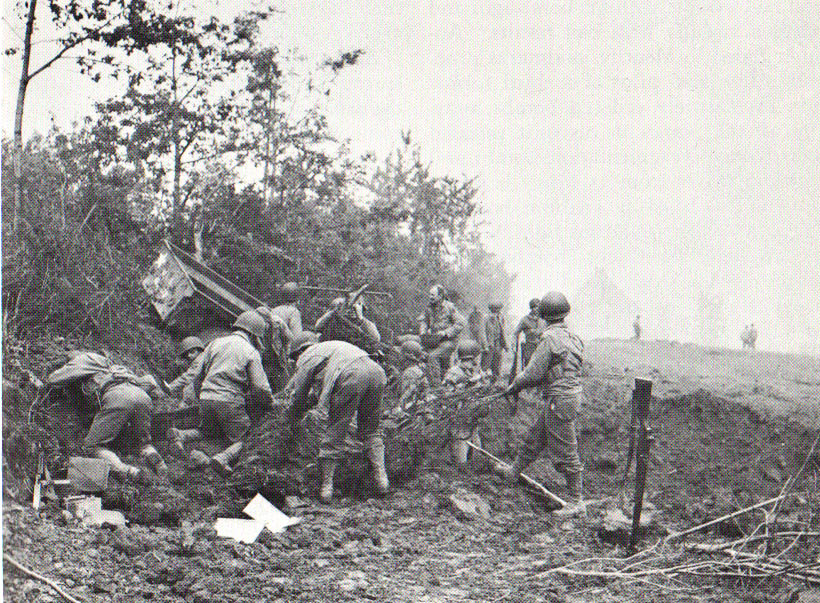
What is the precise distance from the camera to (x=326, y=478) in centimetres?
562

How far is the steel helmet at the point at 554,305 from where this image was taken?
5.97 meters

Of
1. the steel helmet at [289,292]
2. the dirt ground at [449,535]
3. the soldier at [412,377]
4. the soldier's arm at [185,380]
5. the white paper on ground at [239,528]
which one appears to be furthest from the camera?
the steel helmet at [289,292]

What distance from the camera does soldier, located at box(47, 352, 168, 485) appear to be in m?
5.29

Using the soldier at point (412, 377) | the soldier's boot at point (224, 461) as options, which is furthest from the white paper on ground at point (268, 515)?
the soldier at point (412, 377)

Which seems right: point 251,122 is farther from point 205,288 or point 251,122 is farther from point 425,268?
point 425,268

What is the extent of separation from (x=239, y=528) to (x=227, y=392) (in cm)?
132

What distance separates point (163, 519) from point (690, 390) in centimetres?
738

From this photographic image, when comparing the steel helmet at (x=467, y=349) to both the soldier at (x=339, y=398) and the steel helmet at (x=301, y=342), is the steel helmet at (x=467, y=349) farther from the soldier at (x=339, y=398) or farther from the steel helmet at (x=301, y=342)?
the soldier at (x=339, y=398)

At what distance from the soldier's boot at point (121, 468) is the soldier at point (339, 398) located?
49.9 inches

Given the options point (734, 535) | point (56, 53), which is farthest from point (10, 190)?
point (734, 535)

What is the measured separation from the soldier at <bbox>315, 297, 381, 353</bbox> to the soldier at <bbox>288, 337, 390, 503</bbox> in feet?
7.74

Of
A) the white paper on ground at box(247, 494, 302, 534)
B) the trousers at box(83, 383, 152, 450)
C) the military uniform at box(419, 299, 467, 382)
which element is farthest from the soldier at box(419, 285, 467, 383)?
the trousers at box(83, 383, 152, 450)

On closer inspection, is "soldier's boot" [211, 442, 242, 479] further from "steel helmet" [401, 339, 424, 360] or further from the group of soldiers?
"steel helmet" [401, 339, 424, 360]

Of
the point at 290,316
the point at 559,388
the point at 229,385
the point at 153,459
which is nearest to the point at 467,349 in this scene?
the point at 559,388
